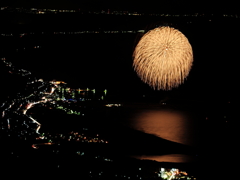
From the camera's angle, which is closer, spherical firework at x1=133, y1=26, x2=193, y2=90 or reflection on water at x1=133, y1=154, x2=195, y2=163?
reflection on water at x1=133, y1=154, x2=195, y2=163

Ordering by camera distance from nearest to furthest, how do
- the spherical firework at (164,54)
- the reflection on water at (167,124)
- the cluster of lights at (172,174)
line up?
the cluster of lights at (172,174) → the reflection on water at (167,124) → the spherical firework at (164,54)

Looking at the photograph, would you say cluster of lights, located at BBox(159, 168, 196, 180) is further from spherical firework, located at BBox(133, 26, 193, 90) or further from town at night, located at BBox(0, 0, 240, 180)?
spherical firework, located at BBox(133, 26, 193, 90)

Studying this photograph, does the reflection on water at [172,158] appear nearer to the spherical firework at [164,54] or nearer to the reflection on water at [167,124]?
the reflection on water at [167,124]

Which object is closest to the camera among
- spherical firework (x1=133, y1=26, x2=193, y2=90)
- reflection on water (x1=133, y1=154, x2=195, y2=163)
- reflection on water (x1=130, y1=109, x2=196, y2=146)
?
reflection on water (x1=133, y1=154, x2=195, y2=163)

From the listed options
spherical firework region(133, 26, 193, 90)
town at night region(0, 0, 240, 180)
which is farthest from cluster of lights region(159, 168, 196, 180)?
spherical firework region(133, 26, 193, 90)

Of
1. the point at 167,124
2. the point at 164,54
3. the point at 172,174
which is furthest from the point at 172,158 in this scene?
the point at 164,54

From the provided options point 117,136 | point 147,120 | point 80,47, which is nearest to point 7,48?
point 80,47

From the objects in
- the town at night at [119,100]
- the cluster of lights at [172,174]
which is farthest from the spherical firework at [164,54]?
the cluster of lights at [172,174]
